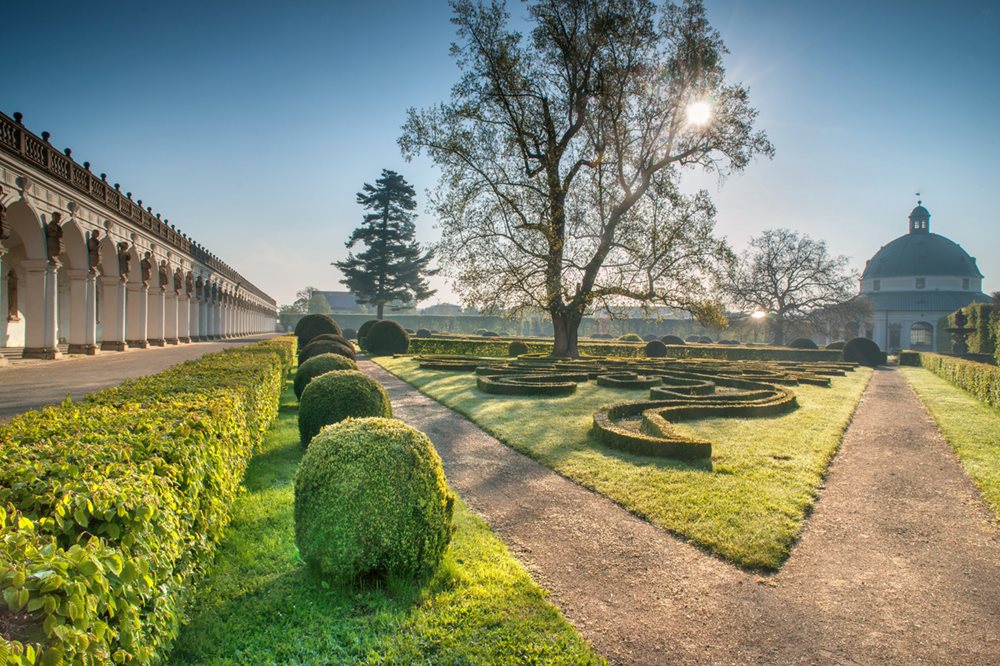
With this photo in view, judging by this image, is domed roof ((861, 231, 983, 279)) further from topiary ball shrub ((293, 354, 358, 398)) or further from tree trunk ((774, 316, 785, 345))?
topiary ball shrub ((293, 354, 358, 398))

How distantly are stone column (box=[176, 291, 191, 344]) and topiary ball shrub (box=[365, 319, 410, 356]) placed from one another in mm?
12324

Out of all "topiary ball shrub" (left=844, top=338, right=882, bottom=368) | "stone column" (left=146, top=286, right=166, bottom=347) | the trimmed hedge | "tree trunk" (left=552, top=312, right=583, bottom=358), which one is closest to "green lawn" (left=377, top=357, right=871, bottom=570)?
"tree trunk" (left=552, top=312, right=583, bottom=358)

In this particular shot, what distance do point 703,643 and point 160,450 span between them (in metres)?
3.46

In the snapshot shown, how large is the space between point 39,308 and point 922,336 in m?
73.8

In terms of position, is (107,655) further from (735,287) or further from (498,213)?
(735,287)

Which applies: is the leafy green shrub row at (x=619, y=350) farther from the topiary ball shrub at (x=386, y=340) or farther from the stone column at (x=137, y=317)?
the stone column at (x=137, y=317)

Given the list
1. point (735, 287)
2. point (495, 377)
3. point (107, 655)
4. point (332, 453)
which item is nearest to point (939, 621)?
point (332, 453)

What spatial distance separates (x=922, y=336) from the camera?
58062mm

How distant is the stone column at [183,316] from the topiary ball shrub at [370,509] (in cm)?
3387

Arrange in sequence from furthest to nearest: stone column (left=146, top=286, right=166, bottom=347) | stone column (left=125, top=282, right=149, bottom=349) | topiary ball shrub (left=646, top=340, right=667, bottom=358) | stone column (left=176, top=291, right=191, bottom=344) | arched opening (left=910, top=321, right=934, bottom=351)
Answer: arched opening (left=910, top=321, right=934, bottom=351) < stone column (left=176, top=291, right=191, bottom=344) < topiary ball shrub (left=646, top=340, right=667, bottom=358) < stone column (left=146, top=286, right=166, bottom=347) < stone column (left=125, top=282, right=149, bottom=349)

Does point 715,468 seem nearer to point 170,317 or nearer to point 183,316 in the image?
point 170,317

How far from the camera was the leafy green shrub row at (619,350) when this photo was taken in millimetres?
30734

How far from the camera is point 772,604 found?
3.73m

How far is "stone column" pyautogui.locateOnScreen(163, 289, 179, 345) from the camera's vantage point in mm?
30028
